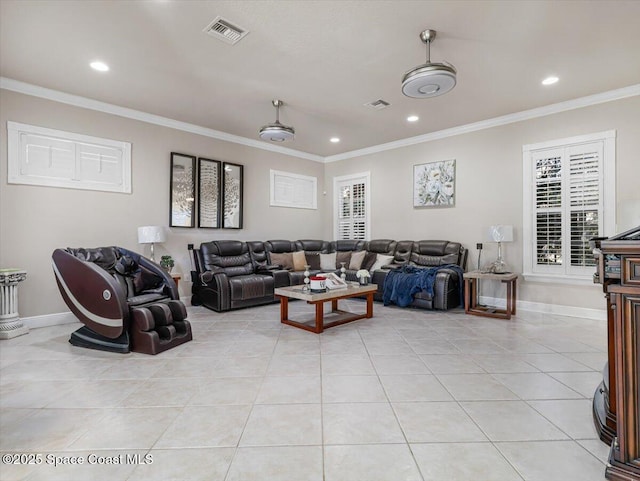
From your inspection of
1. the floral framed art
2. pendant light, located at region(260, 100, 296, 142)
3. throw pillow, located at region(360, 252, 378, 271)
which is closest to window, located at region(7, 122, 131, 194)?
pendant light, located at region(260, 100, 296, 142)

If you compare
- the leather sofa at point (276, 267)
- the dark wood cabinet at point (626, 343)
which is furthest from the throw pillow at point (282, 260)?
the dark wood cabinet at point (626, 343)

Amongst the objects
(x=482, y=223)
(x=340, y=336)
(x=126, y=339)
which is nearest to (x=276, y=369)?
(x=340, y=336)

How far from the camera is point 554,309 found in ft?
15.3

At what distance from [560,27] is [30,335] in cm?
628

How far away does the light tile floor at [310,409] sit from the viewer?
1.57 m

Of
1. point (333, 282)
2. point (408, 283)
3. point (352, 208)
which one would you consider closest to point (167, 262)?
point (333, 282)

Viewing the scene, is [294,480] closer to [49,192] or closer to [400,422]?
[400,422]

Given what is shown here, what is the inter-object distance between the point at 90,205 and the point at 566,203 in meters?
6.60

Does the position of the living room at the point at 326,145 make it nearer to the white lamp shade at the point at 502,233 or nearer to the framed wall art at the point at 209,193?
the framed wall art at the point at 209,193

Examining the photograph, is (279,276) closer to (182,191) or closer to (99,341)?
(182,191)

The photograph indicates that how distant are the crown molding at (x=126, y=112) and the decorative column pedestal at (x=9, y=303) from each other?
2.21m

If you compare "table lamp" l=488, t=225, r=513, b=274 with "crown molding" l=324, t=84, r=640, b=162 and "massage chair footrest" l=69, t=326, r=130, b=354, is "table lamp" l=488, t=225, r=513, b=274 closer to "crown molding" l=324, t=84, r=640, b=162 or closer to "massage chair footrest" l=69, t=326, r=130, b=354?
"crown molding" l=324, t=84, r=640, b=162

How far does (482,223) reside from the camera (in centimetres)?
538

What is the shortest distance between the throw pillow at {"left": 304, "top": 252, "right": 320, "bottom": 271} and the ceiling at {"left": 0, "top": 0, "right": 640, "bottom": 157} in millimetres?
2814
